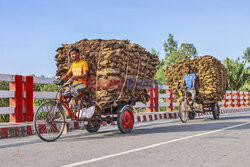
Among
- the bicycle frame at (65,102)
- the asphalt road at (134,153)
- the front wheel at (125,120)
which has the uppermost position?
the bicycle frame at (65,102)

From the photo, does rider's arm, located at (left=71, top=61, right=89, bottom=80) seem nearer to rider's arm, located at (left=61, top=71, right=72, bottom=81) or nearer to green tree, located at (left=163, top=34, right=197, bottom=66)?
rider's arm, located at (left=61, top=71, right=72, bottom=81)

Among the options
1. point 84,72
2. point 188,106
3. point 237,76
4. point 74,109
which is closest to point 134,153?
point 74,109

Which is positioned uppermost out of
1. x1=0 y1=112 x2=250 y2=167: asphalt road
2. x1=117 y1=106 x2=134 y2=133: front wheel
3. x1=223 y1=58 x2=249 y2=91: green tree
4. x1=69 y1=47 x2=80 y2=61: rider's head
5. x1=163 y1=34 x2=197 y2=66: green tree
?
x1=163 y1=34 x2=197 y2=66: green tree

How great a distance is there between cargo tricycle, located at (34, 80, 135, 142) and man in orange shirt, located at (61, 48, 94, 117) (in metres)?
0.15

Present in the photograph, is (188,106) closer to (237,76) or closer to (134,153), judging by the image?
(134,153)

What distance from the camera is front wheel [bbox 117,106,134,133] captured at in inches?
311

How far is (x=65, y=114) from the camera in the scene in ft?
23.6

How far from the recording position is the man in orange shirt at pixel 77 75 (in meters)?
7.32

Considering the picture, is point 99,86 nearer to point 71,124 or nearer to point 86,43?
point 86,43

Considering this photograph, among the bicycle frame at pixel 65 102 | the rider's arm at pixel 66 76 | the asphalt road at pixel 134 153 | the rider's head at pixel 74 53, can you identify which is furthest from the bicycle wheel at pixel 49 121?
the rider's head at pixel 74 53

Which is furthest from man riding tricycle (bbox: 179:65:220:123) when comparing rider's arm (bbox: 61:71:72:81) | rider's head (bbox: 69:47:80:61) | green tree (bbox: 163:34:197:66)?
green tree (bbox: 163:34:197:66)

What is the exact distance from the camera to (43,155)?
16.5 feet

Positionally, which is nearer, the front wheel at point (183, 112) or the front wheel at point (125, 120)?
the front wheel at point (125, 120)

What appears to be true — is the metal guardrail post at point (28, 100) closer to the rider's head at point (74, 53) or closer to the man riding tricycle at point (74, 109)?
the man riding tricycle at point (74, 109)
